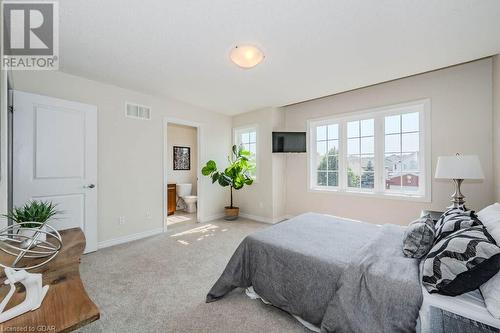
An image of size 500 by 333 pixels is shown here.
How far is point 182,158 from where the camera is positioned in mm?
6211

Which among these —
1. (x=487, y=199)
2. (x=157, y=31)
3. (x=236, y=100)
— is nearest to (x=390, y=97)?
(x=487, y=199)

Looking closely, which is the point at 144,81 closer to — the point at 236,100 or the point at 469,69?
the point at 236,100

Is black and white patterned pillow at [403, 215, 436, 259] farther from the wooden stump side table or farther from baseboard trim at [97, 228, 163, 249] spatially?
baseboard trim at [97, 228, 163, 249]

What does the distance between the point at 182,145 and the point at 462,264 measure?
606cm

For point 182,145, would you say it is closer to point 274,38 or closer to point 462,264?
point 274,38

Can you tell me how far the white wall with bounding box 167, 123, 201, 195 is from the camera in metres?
5.93

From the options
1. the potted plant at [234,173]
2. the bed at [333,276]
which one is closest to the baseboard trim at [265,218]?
the potted plant at [234,173]

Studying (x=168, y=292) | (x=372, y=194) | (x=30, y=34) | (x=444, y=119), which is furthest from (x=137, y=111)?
(x=444, y=119)

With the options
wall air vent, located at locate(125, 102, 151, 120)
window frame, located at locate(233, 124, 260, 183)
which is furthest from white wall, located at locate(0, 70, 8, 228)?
window frame, located at locate(233, 124, 260, 183)

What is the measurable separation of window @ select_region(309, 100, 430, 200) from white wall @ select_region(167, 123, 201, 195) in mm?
3525

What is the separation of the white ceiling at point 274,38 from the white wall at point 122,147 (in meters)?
0.25

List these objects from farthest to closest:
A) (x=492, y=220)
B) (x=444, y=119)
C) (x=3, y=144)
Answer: (x=444, y=119) < (x=3, y=144) < (x=492, y=220)

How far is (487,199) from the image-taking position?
272cm

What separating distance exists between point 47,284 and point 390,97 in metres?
4.34
